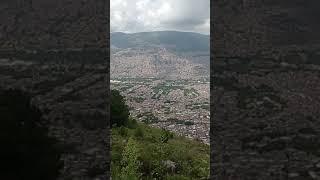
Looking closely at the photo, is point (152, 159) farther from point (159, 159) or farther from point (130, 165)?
point (130, 165)

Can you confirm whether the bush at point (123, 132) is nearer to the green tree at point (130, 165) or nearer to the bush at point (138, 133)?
the bush at point (138, 133)

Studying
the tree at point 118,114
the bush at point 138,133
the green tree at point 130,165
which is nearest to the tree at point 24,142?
the green tree at point 130,165

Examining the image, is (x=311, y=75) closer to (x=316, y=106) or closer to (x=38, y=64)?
(x=316, y=106)

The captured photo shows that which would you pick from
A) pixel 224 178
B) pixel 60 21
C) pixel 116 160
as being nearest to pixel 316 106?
pixel 224 178

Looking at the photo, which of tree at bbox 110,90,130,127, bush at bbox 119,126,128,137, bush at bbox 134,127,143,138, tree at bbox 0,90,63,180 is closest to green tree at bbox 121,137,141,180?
tree at bbox 0,90,63,180

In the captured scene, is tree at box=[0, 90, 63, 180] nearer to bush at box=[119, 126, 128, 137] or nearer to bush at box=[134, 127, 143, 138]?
bush at box=[119, 126, 128, 137]

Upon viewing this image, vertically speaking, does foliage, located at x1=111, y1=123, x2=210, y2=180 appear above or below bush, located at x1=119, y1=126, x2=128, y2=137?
below
